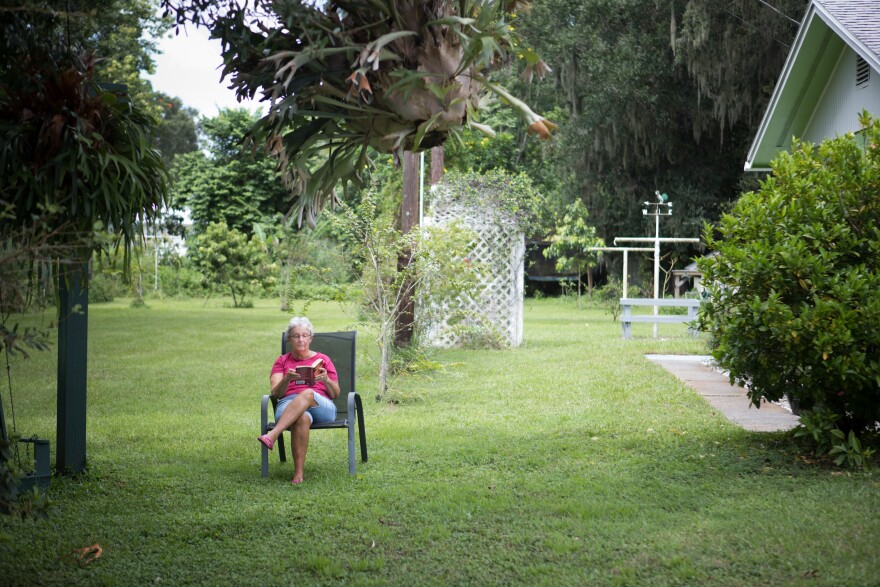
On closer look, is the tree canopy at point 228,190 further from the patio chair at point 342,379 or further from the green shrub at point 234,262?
the patio chair at point 342,379

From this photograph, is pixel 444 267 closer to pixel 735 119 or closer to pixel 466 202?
pixel 466 202

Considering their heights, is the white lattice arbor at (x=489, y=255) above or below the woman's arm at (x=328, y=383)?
above

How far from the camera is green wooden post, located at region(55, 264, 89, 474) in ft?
17.9

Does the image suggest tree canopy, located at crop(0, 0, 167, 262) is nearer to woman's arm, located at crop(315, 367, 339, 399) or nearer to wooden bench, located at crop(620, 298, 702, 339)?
woman's arm, located at crop(315, 367, 339, 399)

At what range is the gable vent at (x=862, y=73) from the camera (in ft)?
31.7

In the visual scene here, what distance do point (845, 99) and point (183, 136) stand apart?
44.3 metres

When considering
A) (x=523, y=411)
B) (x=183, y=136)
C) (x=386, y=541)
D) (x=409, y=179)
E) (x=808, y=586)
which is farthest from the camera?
(x=183, y=136)

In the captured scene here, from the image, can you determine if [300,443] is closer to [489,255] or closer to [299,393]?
[299,393]

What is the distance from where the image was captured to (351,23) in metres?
2.77

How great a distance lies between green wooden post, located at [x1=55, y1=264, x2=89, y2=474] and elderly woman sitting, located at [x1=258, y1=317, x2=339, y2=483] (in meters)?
1.13

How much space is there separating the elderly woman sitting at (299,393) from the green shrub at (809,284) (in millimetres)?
2582

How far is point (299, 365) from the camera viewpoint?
19.9ft

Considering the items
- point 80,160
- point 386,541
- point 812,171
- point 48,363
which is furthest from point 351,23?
point 48,363

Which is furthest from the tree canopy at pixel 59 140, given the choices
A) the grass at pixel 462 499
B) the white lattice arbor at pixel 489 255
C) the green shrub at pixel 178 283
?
the green shrub at pixel 178 283
